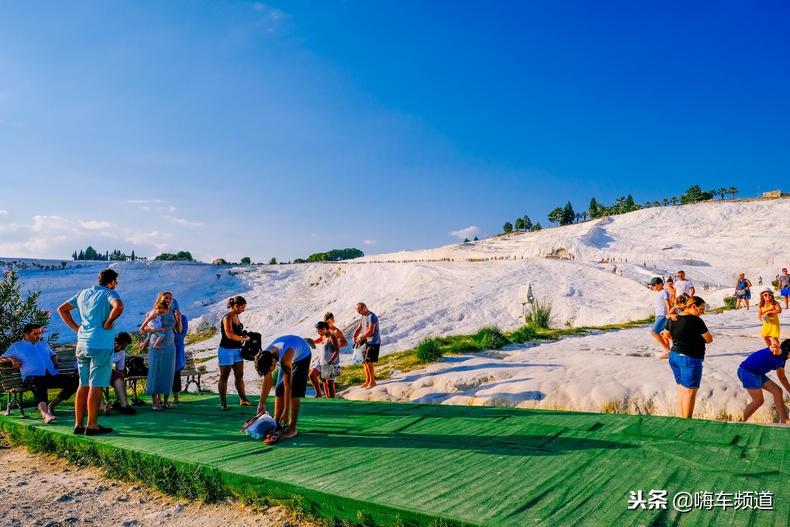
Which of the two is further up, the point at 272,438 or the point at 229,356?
the point at 229,356

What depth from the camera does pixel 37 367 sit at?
6.95 meters

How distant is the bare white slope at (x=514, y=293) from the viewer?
8547 mm

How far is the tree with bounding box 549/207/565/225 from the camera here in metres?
105

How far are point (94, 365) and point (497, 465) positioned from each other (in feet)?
15.8

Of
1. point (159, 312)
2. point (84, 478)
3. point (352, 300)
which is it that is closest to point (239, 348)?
point (159, 312)

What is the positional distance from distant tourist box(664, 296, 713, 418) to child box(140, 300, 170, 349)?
6.81 meters

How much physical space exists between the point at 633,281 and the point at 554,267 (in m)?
5.81

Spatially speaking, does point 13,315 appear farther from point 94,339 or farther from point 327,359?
point 327,359

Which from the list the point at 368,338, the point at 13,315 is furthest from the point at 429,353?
the point at 13,315

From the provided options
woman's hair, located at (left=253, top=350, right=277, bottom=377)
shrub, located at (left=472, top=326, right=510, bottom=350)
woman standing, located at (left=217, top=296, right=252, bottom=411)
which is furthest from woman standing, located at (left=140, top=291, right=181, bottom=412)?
shrub, located at (left=472, top=326, right=510, bottom=350)

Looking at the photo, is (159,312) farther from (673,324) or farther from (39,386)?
(673,324)

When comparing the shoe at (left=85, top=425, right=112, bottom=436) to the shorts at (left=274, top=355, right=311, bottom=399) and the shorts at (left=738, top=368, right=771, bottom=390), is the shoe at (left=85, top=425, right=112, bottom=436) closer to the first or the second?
the shorts at (left=274, top=355, right=311, bottom=399)

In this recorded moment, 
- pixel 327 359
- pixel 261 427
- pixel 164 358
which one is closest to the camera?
pixel 261 427

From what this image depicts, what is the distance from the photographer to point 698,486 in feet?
11.4
